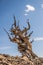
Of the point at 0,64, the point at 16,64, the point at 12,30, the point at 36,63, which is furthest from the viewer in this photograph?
the point at 12,30

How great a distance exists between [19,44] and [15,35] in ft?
4.52

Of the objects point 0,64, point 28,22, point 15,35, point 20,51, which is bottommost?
point 0,64

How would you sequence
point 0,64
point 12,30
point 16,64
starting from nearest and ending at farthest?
point 0,64 < point 16,64 < point 12,30

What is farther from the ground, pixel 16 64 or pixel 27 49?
pixel 27 49

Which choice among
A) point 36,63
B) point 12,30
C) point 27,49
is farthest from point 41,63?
point 12,30

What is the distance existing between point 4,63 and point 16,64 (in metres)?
1.48

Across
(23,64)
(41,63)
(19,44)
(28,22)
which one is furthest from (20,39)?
(23,64)

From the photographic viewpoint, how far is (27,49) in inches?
1065

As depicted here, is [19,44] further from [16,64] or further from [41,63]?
[16,64]

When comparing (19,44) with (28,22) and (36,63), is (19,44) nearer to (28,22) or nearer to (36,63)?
(28,22)

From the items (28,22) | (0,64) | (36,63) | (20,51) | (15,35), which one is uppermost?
(28,22)

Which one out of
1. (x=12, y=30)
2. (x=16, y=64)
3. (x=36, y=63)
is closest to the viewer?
(x=16, y=64)

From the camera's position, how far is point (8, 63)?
17.1m

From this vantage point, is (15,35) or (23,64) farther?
(15,35)
